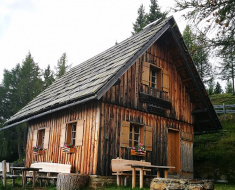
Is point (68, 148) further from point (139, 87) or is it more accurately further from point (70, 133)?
point (139, 87)

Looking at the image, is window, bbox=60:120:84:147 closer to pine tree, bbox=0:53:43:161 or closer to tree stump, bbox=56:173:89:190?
tree stump, bbox=56:173:89:190

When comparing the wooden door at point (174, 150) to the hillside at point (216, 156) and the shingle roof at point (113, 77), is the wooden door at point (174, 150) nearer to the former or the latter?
the shingle roof at point (113, 77)

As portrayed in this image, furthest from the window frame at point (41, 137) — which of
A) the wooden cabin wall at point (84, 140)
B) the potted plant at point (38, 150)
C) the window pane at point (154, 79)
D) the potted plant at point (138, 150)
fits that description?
the window pane at point (154, 79)

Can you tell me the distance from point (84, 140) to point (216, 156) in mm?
8913

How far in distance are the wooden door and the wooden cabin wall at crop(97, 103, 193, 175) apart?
0.34 meters

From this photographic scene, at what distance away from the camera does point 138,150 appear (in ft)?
34.3

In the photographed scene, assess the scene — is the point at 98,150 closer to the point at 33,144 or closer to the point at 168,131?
the point at 168,131

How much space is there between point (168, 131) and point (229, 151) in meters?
5.46

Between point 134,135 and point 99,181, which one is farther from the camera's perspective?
point 134,135

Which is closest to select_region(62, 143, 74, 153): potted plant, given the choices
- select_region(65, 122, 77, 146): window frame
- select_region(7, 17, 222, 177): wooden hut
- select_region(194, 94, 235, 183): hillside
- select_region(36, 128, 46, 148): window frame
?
select_region(7, 17, 222, 177): wooden hut

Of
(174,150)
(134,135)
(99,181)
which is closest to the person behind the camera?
(99,181)

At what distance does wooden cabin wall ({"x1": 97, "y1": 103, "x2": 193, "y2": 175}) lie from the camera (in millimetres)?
9531

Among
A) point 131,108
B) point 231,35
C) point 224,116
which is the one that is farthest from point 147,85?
point 224,116

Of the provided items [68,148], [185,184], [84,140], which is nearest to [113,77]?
[84,140]
